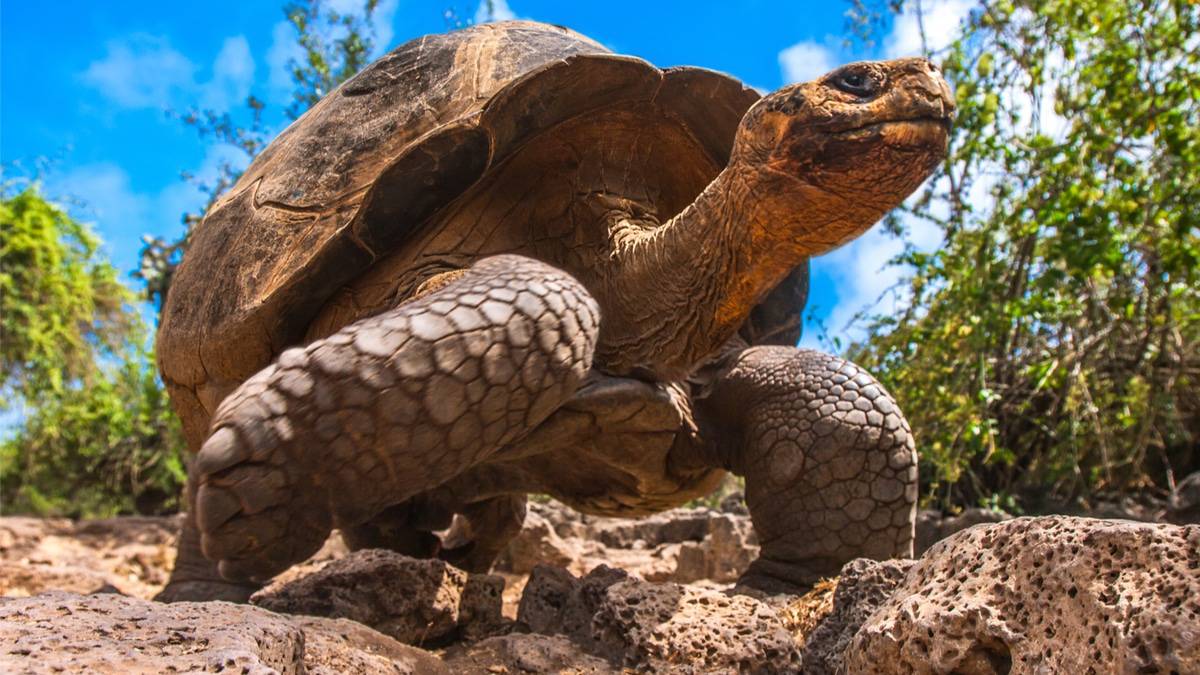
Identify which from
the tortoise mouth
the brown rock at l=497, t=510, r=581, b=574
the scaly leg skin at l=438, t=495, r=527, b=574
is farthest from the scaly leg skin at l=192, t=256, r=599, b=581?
the brown rock at l=497, t=510, r=581, b=574

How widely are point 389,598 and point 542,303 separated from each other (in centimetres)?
110

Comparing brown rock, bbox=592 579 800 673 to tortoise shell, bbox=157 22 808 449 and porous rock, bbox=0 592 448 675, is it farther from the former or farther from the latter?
tortoise shell, bbox=157 22 808 449

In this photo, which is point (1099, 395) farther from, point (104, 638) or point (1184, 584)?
point (104, 638)

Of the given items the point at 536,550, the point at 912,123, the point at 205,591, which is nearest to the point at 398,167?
the point at 912,123

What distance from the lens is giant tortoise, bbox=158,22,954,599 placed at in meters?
2.10

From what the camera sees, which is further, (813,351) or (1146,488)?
(1146,488)

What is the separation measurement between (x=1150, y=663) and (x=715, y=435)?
2563 millimetres

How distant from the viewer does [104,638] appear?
1.53 meters

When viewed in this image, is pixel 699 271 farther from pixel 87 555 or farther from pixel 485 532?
pixel 87 555

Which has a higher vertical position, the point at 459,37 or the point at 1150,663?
the point at 459,37

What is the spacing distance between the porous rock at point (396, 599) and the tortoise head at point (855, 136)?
1.47 metres

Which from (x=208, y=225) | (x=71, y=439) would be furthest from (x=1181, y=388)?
(x=71, y=439)

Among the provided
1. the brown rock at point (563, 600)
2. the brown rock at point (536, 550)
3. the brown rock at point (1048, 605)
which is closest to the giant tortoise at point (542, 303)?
the brown rock at point (563, 600)

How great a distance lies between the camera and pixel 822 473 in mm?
3354
